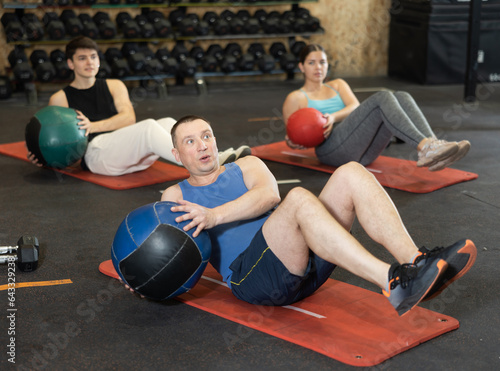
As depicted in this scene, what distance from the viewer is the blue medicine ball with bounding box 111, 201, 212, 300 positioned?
1.98 metres

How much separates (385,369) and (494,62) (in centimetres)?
632

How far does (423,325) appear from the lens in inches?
79.0

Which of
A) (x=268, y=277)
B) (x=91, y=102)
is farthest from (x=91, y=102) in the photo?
(x=268, y=277)

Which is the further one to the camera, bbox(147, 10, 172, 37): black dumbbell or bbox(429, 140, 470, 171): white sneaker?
bbox(147, 10, 172, 37): black dumbbell

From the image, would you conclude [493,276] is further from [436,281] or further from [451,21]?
[451,21]

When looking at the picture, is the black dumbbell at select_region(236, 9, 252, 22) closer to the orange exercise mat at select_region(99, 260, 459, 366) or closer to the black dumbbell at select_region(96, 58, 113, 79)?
the black dumbbell at select_region(96, 58, 113, 79)

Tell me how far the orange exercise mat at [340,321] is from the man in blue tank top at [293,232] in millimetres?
57

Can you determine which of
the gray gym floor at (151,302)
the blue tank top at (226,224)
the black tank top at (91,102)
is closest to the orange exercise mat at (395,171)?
the gray gym floor at (151,302)

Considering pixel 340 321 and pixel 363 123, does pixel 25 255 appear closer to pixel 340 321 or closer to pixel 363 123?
pixel 340 321

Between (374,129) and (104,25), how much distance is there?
4.04 metres

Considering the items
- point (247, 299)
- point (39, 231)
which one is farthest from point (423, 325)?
point (39, 231)

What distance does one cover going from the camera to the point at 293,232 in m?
1.91

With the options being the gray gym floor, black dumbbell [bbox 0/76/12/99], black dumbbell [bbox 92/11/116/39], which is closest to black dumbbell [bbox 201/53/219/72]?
black dumbbell [bbox 92/11/116/39]

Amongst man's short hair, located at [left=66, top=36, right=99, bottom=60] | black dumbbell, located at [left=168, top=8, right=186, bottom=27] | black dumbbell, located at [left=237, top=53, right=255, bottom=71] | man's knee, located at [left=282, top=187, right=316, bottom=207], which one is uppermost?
man's short hair, located at [left=66, top=36, right=99, bottom=60]
